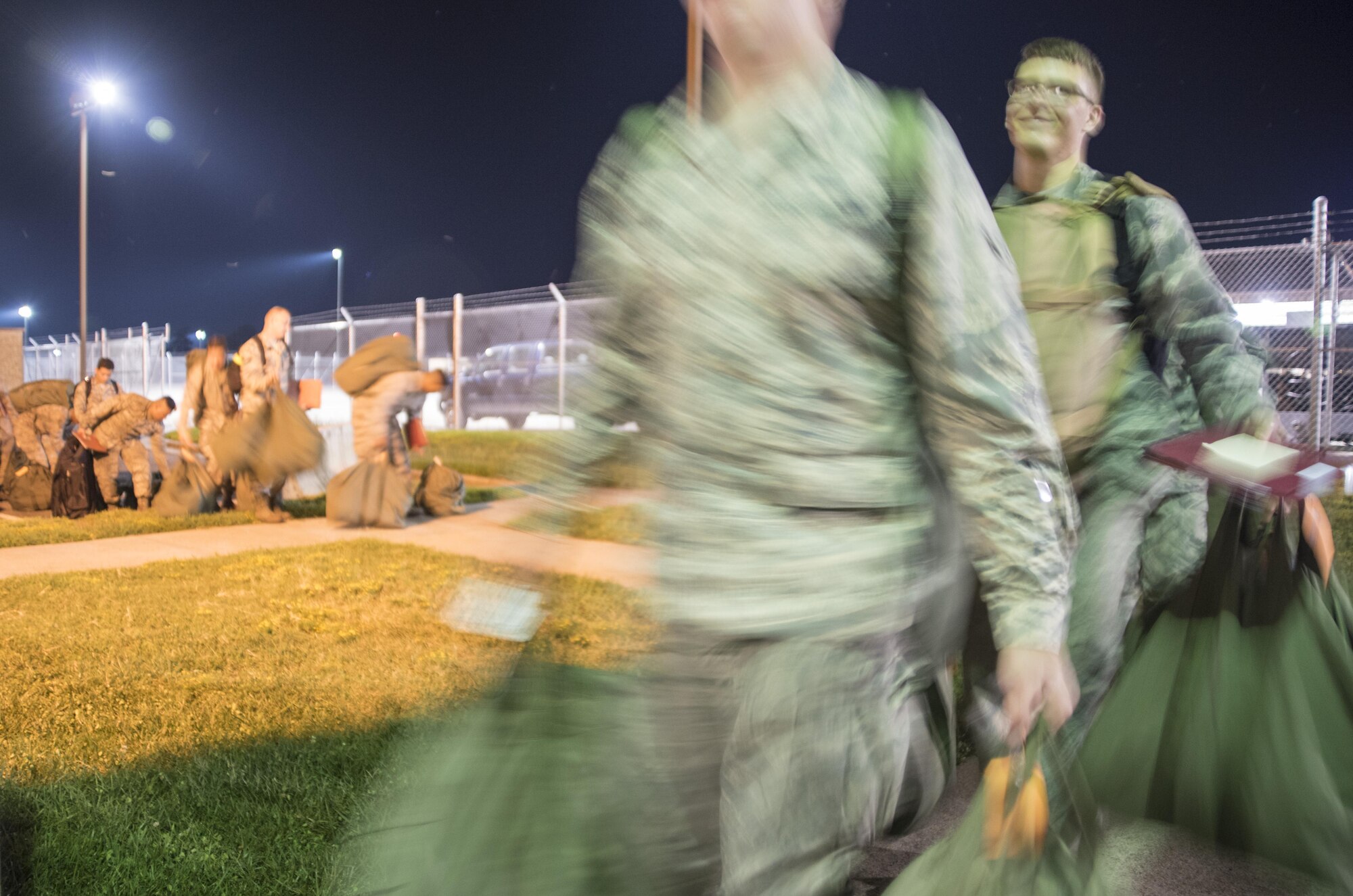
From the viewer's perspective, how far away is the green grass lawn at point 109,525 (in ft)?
30.3

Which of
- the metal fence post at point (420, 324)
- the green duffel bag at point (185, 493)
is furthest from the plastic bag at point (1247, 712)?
the metal fence post at point (420, 324)

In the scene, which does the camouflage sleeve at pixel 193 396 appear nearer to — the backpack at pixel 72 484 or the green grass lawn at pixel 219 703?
the backpack at pixel 72 484

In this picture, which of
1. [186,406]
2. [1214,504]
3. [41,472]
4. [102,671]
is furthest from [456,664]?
[41,472]

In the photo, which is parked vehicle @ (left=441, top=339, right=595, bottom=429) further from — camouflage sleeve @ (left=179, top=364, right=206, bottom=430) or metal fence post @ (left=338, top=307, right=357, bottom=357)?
camouflage sleeve @ (left=179, top=364, right=206, bottom=430)

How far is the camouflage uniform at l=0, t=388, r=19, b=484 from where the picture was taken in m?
11.3

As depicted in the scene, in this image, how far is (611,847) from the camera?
4.76 feet

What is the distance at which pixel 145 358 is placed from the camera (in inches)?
950

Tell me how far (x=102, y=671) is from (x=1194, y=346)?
15.1 feet

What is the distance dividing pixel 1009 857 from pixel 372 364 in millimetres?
8708

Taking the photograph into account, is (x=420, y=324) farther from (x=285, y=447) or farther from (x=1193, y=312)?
(x=1193, y=312)

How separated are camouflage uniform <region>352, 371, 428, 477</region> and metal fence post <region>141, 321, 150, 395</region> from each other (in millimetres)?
16541

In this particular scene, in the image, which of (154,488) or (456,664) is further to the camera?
(154,488)

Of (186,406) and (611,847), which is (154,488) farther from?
(611,847)

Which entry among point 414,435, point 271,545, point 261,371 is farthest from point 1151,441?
point 261,371
